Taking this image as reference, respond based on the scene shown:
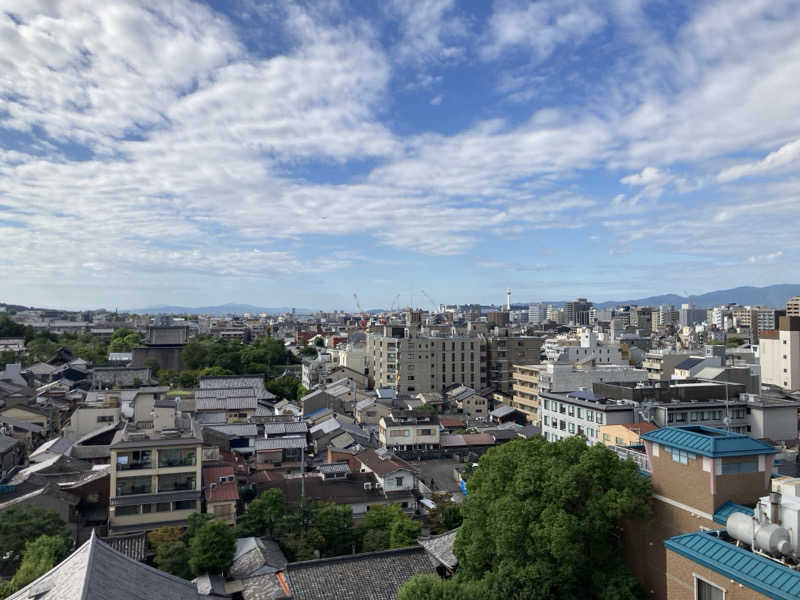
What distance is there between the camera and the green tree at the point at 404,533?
18.0 metres

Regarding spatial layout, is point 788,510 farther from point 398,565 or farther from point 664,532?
point 398,565

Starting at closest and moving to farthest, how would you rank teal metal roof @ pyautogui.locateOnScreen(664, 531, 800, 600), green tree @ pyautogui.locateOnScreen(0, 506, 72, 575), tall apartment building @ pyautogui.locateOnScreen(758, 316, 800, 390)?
teal metal roof @ pyautogui.locateOnScreen(664, 531, 800, 600) < green tree @ pyautogui.locateOnScreen(0, 506, 72, 575) < tall apartment building @ pyautogui.locateOnScreen(758, 316, 800, 390)

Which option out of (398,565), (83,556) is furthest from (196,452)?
(83,556)

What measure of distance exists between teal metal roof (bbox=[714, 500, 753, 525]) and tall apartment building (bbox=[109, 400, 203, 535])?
1758cm

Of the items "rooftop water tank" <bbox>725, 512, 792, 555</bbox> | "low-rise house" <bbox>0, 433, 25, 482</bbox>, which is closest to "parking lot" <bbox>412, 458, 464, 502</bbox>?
"rooftop water tank" <bbox>725, 512, 792, 555</bbox>

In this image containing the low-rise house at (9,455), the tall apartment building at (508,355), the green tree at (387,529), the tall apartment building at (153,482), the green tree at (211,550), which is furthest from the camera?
the tall apartment building at (508,355)

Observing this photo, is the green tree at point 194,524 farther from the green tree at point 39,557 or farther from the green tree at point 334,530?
the green tree at point 334,530

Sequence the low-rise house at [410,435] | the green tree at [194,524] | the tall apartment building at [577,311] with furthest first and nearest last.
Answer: the tall apartment building at [577,311] → the low-rise house at [410,435] → the green tree at [194,524]

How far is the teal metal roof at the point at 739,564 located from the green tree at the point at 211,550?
12657 millimetres

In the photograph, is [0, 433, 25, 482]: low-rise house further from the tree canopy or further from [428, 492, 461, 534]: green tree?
the tree canopy

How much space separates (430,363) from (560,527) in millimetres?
43807

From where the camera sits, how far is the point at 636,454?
12867mm

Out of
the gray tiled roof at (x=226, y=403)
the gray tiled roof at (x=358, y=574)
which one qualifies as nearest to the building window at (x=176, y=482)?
the gray tiled roof at (x=358, y=574)

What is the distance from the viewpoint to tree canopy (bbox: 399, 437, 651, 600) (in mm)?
11141
